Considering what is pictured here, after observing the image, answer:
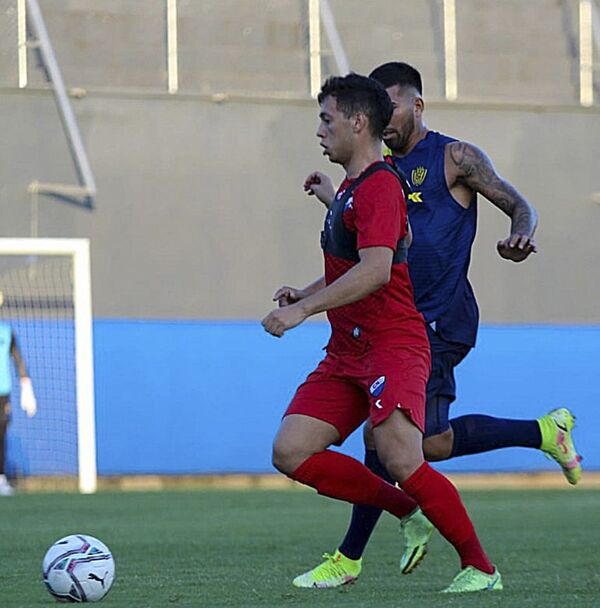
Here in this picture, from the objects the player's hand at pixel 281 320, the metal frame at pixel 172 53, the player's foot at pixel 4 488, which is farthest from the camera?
the metal frame at pixel 172 53

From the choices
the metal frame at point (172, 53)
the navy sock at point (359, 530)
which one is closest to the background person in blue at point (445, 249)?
the navy sock at point (359, 530)

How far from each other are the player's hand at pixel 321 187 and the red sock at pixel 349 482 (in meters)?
1.00

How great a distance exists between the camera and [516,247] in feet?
19.0

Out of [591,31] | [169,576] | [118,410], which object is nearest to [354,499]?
[169,576]

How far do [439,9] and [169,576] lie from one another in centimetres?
1439

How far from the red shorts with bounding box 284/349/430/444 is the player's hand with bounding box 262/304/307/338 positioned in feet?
1.69

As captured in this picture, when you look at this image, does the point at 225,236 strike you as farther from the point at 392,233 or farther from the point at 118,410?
the point at 392,233

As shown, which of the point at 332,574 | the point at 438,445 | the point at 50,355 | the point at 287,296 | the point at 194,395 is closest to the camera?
the point at 287,296

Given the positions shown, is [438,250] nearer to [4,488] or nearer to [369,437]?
[369,437]

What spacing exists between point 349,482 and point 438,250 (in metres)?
1.10

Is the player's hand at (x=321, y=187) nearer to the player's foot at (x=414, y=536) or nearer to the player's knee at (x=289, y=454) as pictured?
the player's knee at (x=289, y=454)

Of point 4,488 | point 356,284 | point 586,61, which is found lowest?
point 4,488

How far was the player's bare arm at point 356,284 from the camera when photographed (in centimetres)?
520

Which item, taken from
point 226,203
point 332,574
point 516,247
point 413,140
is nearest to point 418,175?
point 413,140
